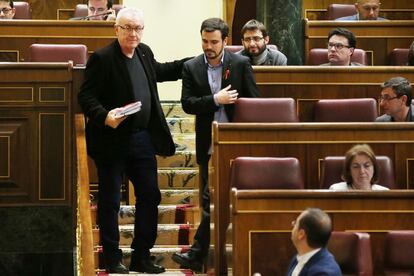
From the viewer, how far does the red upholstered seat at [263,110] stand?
4637 millimetres

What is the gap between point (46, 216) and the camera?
4832mm

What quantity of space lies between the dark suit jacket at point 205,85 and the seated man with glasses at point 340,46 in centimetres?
70

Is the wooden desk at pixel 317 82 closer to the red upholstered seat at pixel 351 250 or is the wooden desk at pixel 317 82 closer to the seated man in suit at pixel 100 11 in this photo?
the seated man in suit at pixel 100 11

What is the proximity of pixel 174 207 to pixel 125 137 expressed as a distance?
0.97m

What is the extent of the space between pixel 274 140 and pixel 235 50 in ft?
4.64

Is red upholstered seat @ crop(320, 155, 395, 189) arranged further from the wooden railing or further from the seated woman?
the wooden railing

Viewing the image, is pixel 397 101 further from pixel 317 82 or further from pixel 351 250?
pixel 351 250

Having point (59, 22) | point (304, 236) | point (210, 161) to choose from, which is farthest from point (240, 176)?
point (59, 22)

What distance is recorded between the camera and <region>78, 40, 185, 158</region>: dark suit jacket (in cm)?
432

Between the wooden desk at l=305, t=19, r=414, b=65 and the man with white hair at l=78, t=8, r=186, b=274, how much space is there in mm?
2072

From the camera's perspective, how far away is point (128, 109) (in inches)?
166

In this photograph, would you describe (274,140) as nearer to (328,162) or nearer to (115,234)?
(328,162)

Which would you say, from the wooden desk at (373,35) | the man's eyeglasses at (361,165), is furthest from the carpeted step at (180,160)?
the man's eyeglasses at (361,165)

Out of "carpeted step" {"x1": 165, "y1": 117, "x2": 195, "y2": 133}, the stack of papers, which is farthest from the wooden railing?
"carpeted step" {"x1": 165, "y1": 117, "x2": 195, "y2": 133}
